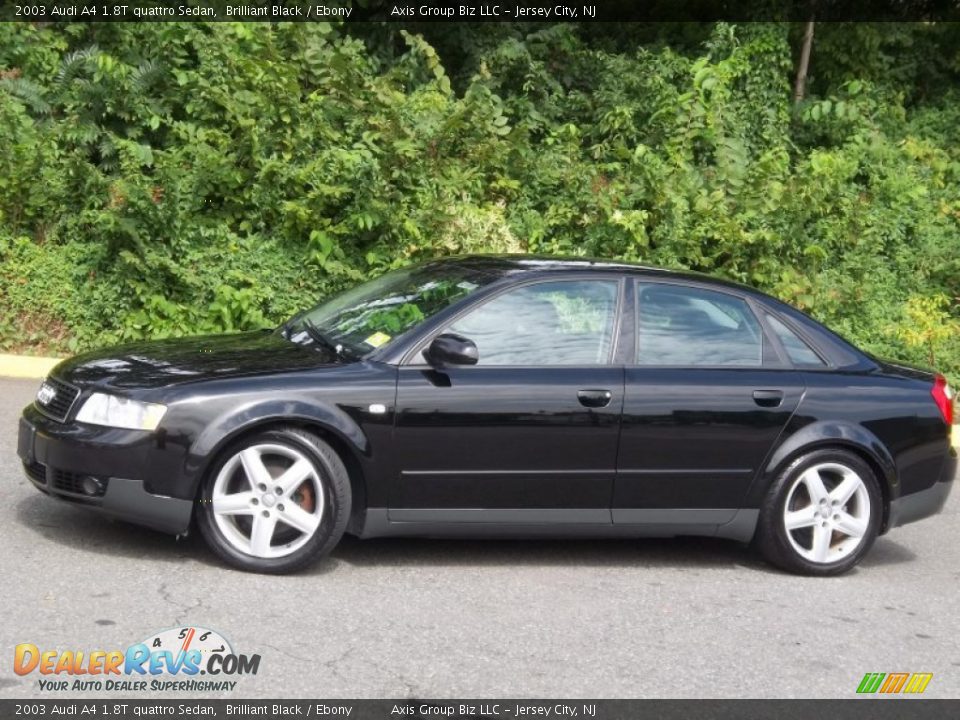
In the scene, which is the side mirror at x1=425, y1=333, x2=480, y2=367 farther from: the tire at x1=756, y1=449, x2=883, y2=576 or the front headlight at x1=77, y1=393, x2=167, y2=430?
the tire at x1=756, y1=449, x2=883, y2=576

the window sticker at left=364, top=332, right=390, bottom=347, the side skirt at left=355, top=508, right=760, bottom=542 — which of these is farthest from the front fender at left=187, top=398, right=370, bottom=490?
the window sticker at left=364, top=332, right=390, bottom=347

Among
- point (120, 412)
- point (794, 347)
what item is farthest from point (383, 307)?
point (794, 347)

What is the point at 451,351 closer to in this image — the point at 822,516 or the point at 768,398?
the point at 768,398

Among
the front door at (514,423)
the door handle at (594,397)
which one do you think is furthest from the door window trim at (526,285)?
the door handle at (594,397)

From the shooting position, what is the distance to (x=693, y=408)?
648 cm

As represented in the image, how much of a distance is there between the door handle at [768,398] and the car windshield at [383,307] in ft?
4.68

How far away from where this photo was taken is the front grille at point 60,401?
6.09m

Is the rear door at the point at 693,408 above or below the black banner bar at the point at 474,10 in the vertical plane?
below

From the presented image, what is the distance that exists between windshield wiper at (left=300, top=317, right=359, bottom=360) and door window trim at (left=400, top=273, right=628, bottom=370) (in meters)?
0.30

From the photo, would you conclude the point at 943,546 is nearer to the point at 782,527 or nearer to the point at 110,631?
the point at 782,527

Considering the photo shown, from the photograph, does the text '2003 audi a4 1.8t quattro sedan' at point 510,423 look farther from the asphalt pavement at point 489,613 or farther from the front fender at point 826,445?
the asphalt pavement at point 489,613

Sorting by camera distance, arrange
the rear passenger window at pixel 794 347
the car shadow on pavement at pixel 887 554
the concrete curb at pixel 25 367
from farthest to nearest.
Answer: the concrete curb at pixel 25 367 < the car shadow on pavement at pixel 887 554 < the rear passenger window at pixel 794 347

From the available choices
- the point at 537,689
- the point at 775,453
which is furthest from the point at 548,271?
the point at 537,689
